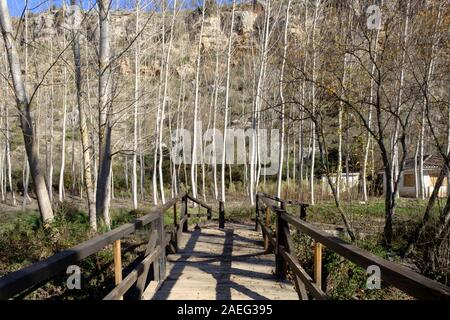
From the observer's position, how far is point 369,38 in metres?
9.43

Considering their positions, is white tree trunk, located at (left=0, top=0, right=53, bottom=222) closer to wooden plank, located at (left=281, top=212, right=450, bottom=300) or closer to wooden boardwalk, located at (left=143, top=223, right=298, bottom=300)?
wooden boardwalk, located at (left=143, top=223, right=298, bottom=300)

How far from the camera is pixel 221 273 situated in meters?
6.09

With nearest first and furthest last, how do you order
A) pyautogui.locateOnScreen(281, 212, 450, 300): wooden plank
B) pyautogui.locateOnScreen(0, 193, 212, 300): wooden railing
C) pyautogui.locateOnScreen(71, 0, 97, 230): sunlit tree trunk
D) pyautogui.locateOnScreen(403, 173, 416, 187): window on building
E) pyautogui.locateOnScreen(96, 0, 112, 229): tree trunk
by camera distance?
pyautogui.locateOnScreen(281, 212, 450, 300): wooden plank, pyautogui.locateOnScreen(0, 193, 212, 300): wooden railing, pyautogui.locateOnScreen(96, 0, 112, 229): tree trunk, pyautogui.locateOnScreen(71, 0, 97, 230): sunlit tree trunk, pyautogui.locateOnScreen(403, 173, 416, 187): window on building

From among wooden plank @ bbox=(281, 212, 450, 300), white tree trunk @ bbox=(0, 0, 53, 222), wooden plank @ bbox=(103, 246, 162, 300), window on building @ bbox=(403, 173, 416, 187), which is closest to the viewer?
wooden plank @ bbox=(281, 212, 450, 300)

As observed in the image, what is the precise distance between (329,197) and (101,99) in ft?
62.4

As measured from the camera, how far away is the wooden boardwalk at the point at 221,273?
15.9 ft

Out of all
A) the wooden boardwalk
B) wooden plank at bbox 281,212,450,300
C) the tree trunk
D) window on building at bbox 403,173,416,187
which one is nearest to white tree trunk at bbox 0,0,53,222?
the tree trunk

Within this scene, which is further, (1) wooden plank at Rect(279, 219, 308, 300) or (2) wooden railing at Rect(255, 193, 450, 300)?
(1) wooden plank at Rect(279, 219, 308, 300)

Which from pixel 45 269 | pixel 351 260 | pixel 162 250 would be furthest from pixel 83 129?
pixel 351 260

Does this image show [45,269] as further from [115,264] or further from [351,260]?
[351,260]

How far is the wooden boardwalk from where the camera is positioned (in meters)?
4.83
